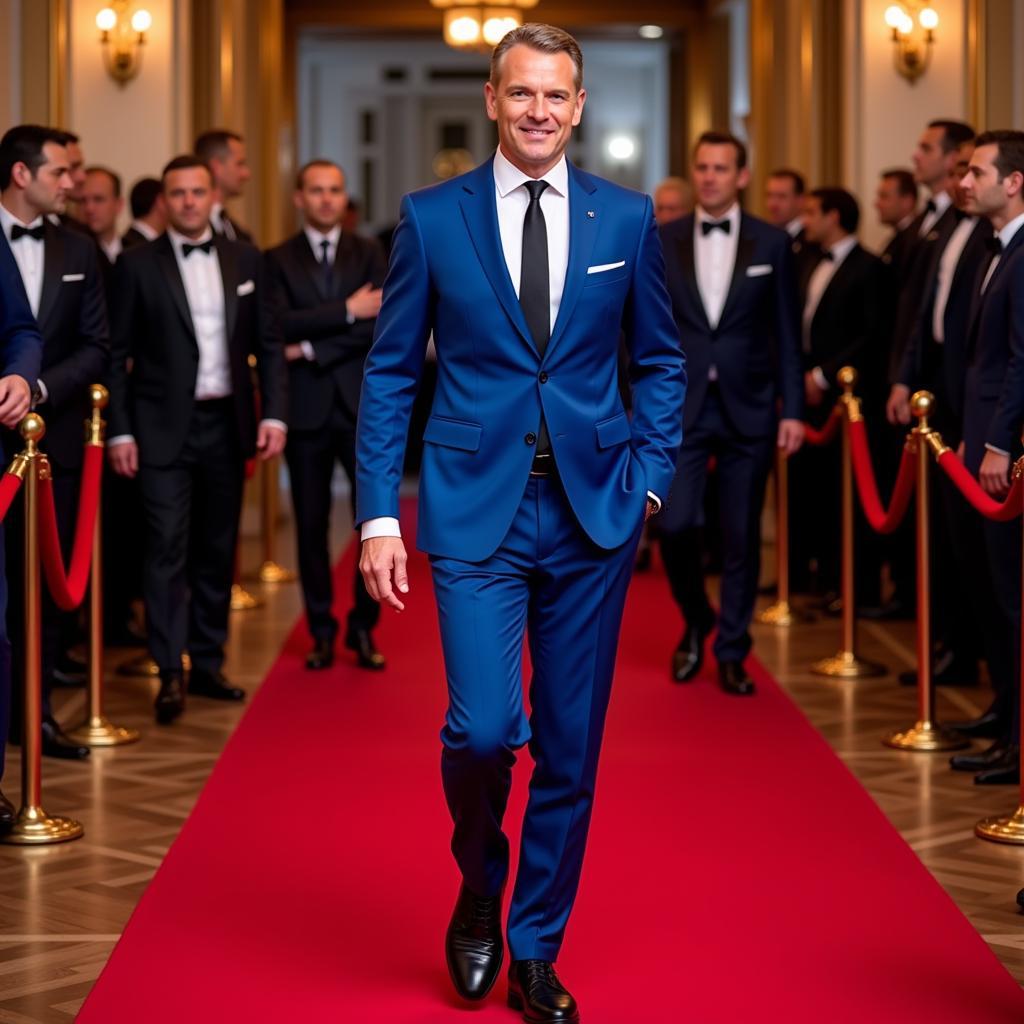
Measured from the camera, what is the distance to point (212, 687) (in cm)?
708

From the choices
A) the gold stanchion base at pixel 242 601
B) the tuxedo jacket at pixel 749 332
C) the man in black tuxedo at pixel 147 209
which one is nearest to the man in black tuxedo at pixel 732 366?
the tuxedo jacket at pixel 749 332

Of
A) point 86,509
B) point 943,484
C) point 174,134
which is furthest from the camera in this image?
point 174,134

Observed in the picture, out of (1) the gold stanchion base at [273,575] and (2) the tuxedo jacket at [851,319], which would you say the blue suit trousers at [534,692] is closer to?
(2) the tuxedo jacket at [851,319]

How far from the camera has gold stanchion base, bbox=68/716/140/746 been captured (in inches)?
248

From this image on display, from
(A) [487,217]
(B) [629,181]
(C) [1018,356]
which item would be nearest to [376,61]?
(B) [629,181]

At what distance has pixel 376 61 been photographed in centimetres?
2044

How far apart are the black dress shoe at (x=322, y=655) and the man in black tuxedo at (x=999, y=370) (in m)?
2.83

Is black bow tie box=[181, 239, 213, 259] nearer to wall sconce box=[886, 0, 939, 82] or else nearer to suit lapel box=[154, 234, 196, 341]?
suit lapel box=[154, 234, 196, 341]

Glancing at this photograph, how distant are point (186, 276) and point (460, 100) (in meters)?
14.4

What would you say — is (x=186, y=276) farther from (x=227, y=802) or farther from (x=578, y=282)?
(x=578, y=282)

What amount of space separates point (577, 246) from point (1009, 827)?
2.40 meters

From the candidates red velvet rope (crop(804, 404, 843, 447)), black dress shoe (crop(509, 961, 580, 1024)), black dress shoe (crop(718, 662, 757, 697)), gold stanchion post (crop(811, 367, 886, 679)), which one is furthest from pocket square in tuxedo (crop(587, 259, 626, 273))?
red velvet rope (crop(804, 404, 843, 447))

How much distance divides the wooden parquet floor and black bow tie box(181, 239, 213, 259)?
1715mm

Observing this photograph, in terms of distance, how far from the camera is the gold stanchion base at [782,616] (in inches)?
352
